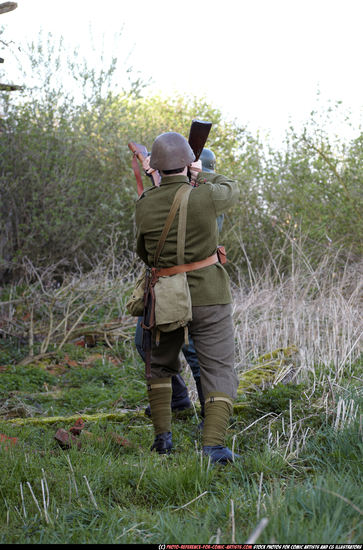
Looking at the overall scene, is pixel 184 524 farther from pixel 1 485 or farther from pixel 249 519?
pixel 1 485

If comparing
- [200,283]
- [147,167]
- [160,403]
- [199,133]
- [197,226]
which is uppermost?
[199,133]

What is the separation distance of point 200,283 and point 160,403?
0.81m

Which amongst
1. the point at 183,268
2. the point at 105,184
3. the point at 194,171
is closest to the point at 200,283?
the point at 183,268

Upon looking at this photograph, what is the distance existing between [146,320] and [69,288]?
4318 mm

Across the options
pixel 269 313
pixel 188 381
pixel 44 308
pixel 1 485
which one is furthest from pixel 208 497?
pixel 44 308

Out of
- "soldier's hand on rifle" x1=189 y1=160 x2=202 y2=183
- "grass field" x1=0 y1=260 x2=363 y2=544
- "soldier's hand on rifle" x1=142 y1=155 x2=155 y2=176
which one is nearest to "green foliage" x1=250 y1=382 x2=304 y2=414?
"grass field" x1=0 y1=260 x2=363 y2=544

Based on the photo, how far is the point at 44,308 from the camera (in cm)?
838

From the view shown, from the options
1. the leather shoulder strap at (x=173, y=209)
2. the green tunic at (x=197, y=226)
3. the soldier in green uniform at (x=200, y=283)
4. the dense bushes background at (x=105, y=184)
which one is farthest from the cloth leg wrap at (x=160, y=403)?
the dense bushes background at (x=105, y=184)

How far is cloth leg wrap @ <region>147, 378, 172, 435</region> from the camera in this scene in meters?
3.86

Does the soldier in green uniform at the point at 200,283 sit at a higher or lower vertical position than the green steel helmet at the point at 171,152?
lower

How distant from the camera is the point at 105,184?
455 inches

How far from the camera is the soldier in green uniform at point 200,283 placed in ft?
12.0

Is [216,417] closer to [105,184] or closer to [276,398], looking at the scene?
[276,398]

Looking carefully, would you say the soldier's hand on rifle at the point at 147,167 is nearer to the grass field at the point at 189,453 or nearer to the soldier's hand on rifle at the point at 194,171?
the soldier's hand on rifle at the point at 194,171
